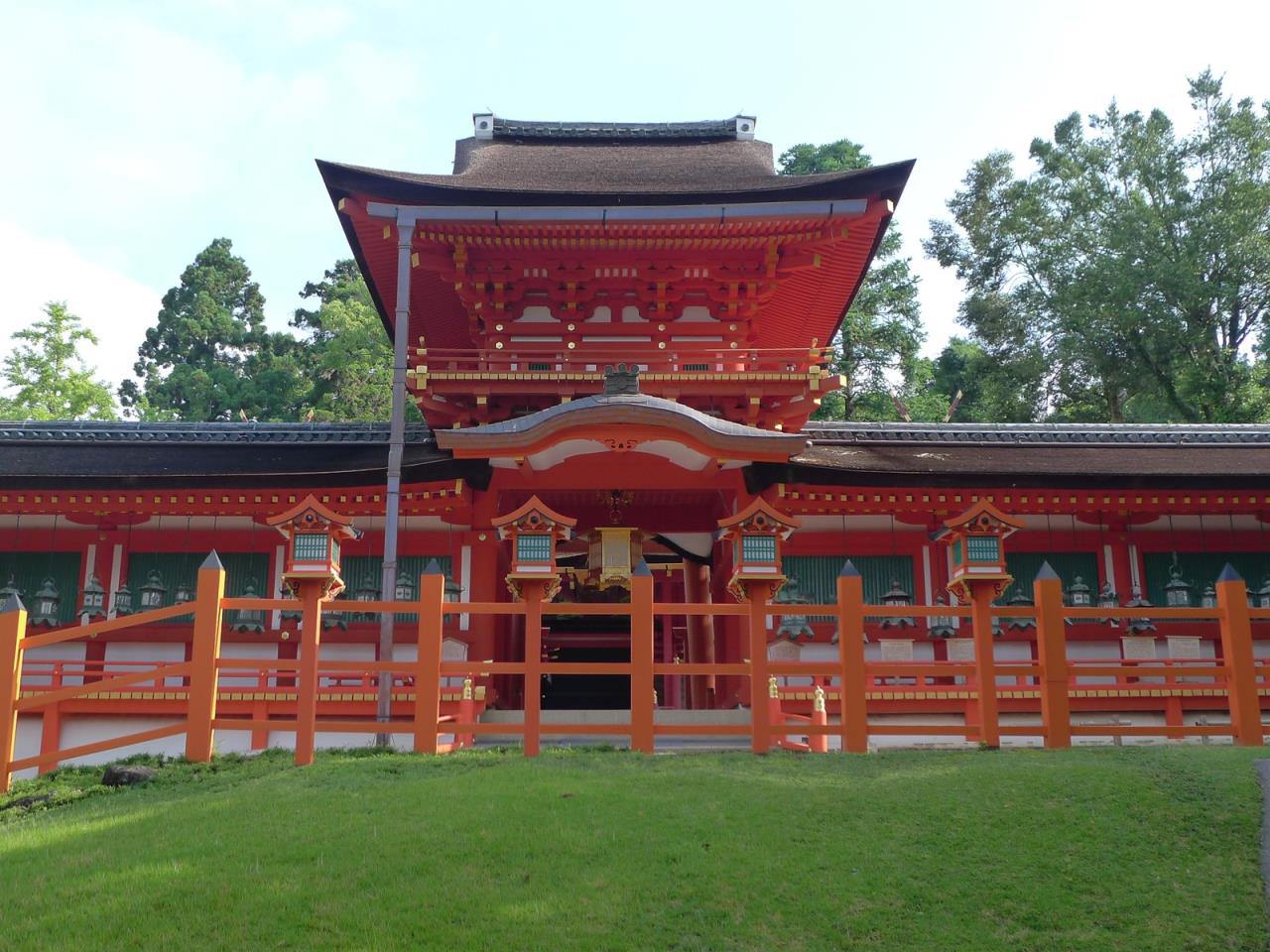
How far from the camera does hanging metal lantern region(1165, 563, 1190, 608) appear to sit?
16281mm

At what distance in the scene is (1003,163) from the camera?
38.8 m

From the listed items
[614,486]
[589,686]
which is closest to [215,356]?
[589,686]

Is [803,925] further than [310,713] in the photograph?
No

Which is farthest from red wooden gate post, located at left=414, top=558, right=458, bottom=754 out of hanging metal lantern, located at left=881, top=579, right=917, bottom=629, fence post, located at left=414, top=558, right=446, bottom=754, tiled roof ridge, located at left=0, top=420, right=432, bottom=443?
tiled roof ridge, located at left=0, top=420, right=432, bottom=443

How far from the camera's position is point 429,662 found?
10344mm

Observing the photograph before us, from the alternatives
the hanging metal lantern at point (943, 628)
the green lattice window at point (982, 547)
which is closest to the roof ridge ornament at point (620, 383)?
the green lattice window at point (982, 547)

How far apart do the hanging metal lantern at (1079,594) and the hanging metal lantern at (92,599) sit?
46.8 ft

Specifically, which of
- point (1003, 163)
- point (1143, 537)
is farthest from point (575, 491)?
point (1003, 163)

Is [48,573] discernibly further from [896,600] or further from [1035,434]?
[1035,434]

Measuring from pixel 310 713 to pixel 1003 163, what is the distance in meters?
35.1

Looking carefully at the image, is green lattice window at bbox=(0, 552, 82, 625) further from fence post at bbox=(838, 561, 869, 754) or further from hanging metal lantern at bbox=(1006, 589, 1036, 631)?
hanging metal lantern at bbox=(1006, 589, 1036, 631)

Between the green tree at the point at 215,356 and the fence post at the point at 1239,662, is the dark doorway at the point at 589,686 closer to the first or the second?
the fence post at the point at 1239,662

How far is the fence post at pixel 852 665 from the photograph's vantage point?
10.4 meters

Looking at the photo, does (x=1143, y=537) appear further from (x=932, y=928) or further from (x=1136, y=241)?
(x=1136, y=241)
